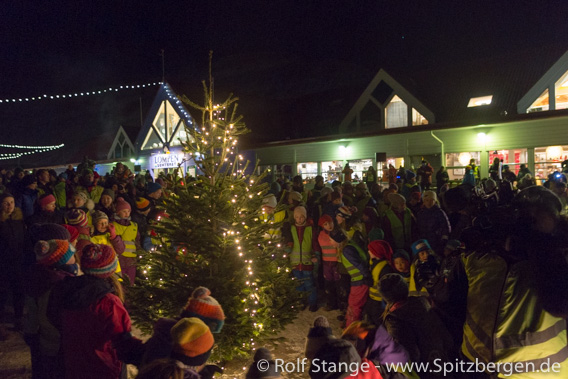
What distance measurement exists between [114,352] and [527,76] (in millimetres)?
20364

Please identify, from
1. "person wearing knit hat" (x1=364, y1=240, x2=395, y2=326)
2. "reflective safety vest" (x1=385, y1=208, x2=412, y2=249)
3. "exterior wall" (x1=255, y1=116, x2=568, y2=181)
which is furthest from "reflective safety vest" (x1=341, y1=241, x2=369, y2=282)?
"exterior wall" (x1=255, y1=116, x2=568, y2=181)

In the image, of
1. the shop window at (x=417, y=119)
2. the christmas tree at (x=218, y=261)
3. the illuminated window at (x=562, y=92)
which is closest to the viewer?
the christmas tree at (x=218, y=261)

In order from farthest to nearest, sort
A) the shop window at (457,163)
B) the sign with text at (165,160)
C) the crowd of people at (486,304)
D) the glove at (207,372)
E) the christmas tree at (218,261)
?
the sign with text at (165,160)
the shop window at (457,163)
the christmas tree at (218,261)
the glove at (207,372)
the crowd of people at (486,304)

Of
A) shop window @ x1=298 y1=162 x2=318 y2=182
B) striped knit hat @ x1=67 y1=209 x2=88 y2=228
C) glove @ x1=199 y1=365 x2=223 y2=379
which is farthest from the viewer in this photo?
shop window @ x1=298 y1=162 x2=318 y2=182

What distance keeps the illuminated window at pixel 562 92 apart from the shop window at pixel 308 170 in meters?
10.9

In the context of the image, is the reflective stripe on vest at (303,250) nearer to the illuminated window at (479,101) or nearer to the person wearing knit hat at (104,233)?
the person wearing knit hat at (104,233)

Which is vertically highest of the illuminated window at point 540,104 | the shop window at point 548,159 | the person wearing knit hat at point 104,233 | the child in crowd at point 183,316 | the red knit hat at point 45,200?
the illuminated window at point 540,104

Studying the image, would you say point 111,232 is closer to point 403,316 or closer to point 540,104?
point 403,316

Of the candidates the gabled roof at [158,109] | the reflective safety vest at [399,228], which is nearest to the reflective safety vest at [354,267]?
the reflective safety vest at [399,228]

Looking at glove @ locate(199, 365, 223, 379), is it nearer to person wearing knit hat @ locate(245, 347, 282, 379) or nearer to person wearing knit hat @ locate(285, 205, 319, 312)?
person wearing knit hat @ locate(245, 347, 282, 379)

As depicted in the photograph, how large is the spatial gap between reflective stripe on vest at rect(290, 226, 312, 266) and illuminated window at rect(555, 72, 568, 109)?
509 inches

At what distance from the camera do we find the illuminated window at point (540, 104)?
1531cm

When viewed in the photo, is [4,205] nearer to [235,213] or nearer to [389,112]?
[235,213]

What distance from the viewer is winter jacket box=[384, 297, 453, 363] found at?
301 cm
